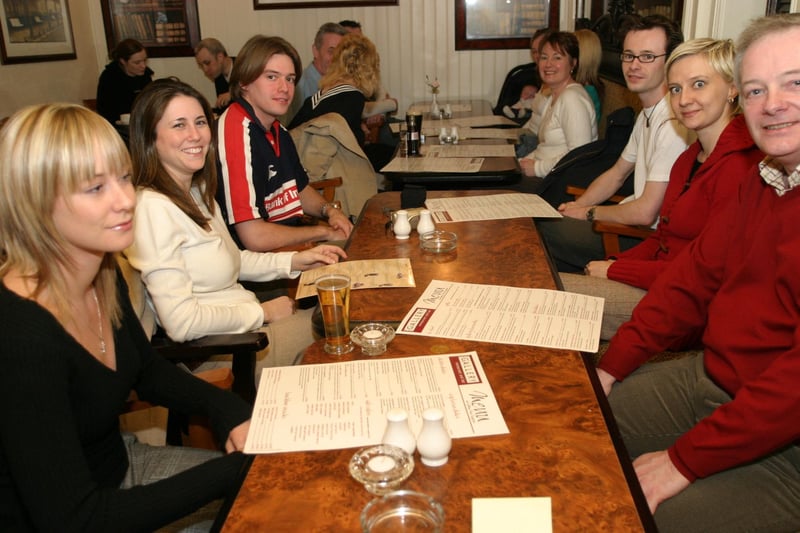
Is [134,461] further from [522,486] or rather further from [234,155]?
[234,155]

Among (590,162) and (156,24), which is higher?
(156,24)

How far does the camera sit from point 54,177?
1.13 meters

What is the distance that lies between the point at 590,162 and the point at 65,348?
2.58 metres

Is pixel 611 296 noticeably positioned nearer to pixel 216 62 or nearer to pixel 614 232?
pixel 614 232

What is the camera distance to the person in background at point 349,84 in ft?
11.9

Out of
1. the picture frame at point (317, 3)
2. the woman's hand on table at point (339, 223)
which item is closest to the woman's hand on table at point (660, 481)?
the woman's hand on table at point (339, 223)

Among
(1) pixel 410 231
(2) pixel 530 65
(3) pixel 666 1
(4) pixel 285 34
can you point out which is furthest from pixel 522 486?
(4) pixel 285 34

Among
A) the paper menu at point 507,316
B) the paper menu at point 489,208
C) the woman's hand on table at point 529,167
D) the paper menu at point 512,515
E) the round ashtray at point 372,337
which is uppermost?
the paper menu at point 489,208

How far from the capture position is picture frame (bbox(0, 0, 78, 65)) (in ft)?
18.0

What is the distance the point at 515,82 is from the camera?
617 cm

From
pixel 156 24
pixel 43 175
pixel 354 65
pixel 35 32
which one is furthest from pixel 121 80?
pixel 43 175

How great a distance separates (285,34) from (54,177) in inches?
230

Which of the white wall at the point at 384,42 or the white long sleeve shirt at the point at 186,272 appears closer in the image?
the white long sleeve shirt at the point at 186,272

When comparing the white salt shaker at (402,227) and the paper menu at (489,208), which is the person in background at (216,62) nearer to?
the paper menu at (489,208)
